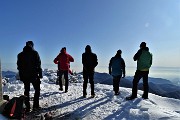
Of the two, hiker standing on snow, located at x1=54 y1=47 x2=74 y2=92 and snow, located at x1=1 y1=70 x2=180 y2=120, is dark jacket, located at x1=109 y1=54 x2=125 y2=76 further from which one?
hiker standing on snow, located at x1=54 y1=47 x2=74 y2=92

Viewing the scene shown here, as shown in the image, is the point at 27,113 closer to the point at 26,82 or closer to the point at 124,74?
the point at 26,82

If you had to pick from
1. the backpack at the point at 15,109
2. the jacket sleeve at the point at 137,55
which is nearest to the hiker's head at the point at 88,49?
the jacket sleeve at the point at 137,55

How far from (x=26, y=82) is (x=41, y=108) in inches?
44.5

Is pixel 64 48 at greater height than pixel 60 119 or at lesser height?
greater

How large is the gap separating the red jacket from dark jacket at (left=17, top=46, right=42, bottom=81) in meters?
3.94

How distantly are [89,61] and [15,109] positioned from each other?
203 inches

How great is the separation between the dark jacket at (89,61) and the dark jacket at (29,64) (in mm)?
3087

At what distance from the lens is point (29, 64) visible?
11430 mm

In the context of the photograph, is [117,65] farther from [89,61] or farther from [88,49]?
[88,49]

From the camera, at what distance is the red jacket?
15.5m

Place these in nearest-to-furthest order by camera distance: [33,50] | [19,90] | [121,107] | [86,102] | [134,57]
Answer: [33,50] < [121,107] < [86,102] < [134,57] < [19,90]

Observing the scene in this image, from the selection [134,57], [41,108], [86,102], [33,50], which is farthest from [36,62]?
[134,57]

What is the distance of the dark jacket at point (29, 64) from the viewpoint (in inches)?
445

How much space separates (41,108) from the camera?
11727mm
